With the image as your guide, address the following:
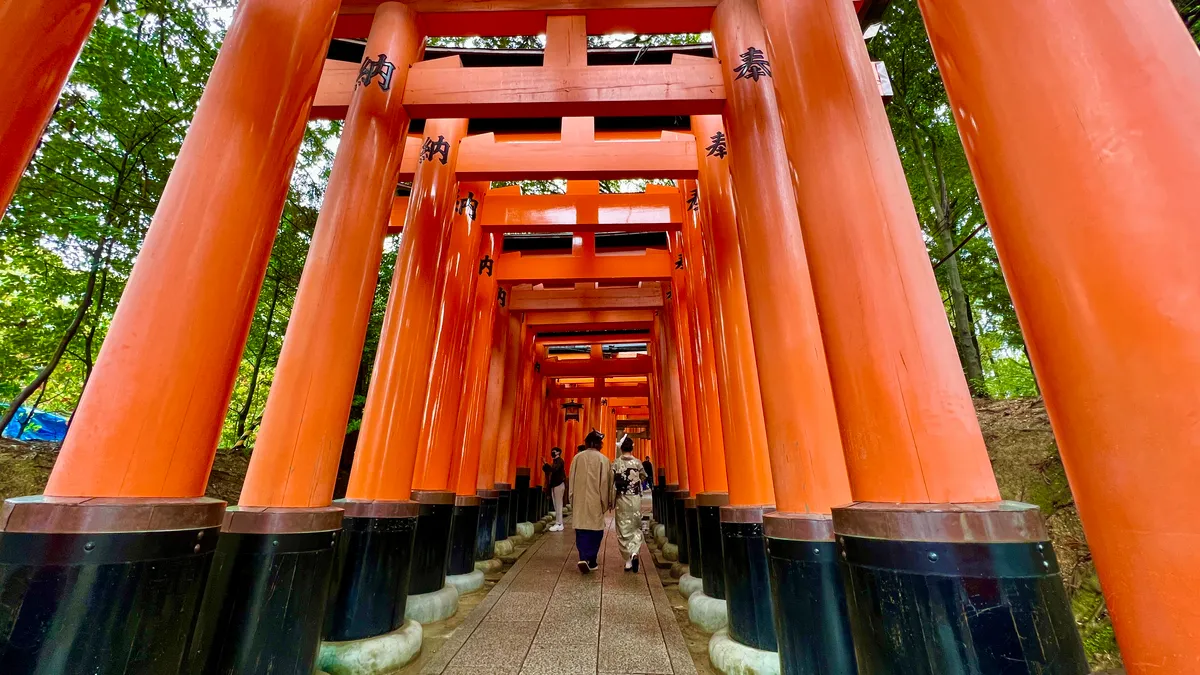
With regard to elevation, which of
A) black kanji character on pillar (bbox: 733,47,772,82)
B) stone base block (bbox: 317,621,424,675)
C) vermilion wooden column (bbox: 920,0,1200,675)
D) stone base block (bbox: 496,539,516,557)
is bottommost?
stone base block (bbox: 317,621,424,675)

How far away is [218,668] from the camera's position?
2.51 m

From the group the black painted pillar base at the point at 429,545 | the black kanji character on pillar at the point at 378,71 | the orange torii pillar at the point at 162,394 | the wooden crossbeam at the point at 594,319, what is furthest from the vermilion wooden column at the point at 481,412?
the orange torii pillar at the point at 162,394

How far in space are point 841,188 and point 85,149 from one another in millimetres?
8176

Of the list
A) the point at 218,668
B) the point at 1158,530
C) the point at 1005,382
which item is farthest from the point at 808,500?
the point at 1005,382

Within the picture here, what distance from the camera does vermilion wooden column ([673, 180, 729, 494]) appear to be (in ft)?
17.1

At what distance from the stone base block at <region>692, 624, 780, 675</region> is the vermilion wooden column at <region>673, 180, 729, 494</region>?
162 centimetres

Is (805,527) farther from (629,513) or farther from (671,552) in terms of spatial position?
(671,552)

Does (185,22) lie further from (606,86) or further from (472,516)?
(472,516)

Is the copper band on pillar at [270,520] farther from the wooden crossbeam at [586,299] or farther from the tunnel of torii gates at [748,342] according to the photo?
the wooden crossbeam at [586,299]

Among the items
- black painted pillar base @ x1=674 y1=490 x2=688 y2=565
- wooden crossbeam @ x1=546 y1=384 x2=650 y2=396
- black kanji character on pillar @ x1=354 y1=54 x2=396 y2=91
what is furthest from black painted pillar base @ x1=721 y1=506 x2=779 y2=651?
wooden crossbeam @ x1=546 y1=384 x2=650 y2=396

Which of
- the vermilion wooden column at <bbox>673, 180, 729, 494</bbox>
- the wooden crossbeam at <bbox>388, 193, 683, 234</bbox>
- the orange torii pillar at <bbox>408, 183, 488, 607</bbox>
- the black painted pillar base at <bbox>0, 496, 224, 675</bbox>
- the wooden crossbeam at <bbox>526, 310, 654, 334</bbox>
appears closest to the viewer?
the black painted pillar base at <bbox>0, 496, 224, 675</bbox>

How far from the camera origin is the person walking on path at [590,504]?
24.1 ft

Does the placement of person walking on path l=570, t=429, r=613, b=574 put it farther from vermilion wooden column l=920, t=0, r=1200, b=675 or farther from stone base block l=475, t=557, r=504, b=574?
vermilion wooden column l=920, t=0, r=1200, b=675

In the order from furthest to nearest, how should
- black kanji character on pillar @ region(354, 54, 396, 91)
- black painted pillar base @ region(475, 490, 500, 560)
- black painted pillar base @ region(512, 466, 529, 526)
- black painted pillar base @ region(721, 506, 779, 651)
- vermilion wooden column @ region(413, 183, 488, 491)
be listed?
black painted pillar base @ region(512, 466, 529, 526), black painted pillar base @ region(475, 490, 500, 560), vermilion wooden column @ region(413, 183, 488, 491), black kanji character on pillar @ region(354, 54, 396, 91), black painted pillar base @ region(721, 506, 779, 651)
